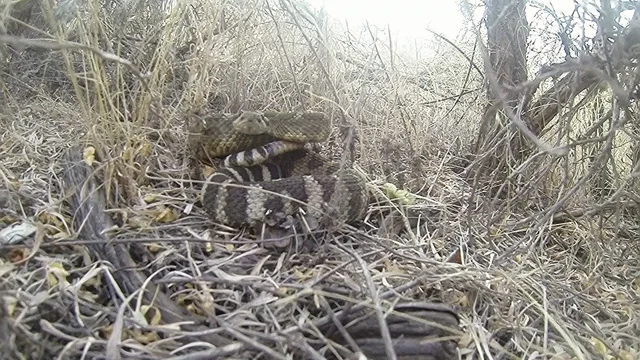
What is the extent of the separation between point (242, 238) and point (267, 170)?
0.53m

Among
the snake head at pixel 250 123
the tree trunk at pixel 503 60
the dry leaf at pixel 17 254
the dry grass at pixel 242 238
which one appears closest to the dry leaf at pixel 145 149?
the dry grass at pixel 242 238

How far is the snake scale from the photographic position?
6.97ft

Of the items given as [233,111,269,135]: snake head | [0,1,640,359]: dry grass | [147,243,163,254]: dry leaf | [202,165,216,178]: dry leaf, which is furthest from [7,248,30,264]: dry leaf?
[233,111,269,135]: snake head

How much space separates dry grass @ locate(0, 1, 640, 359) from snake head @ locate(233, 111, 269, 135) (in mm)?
286

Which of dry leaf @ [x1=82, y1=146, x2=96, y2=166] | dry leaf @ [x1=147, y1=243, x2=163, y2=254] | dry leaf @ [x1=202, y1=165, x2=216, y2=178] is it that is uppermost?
dry leaf @ [x1=82, y1=146, x2=96, y2=166]

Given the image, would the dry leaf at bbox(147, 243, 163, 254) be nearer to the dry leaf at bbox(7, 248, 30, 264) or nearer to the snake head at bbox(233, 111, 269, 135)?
the dry leaf at bbox(7, 248, 30, 264)

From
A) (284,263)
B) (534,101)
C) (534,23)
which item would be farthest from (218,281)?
(534,23)

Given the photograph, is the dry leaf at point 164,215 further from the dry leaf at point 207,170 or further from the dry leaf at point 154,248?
the dry leaf at point 207,170

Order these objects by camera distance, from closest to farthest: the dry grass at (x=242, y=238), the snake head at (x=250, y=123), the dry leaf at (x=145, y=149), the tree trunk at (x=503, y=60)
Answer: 1. the dry grass at (x=242, y=238)
2. the dry leaf at (x=145, y=149)
3. the snake head at (x=250, y=123)
4. the tree trunk at (x=503, y=60)

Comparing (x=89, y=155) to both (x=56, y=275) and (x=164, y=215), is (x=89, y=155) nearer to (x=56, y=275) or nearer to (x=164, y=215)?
(x=164, y=215)

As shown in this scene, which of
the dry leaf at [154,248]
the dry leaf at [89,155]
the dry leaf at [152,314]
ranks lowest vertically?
the dry leaf at [152,314]

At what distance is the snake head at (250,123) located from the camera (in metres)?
2.46

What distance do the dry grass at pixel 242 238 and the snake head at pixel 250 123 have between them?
29cm

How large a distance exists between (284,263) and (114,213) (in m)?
0.64
